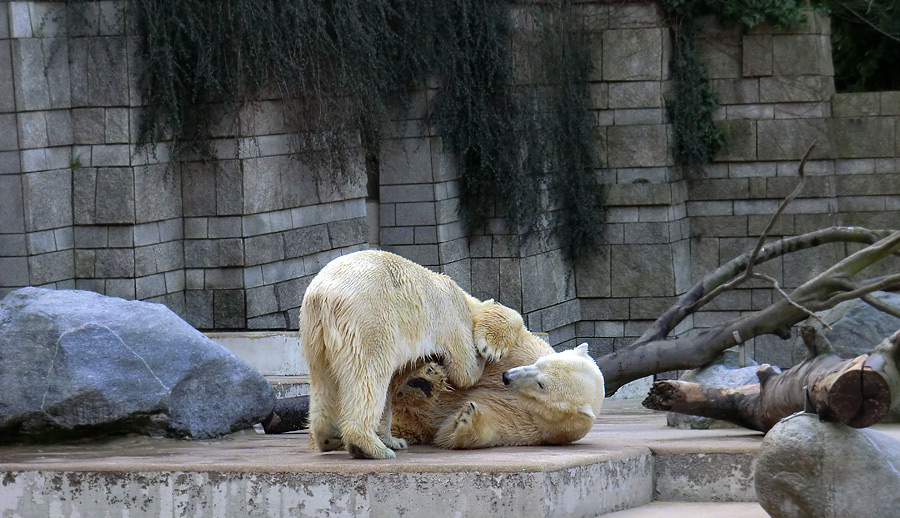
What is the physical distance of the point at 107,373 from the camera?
4504 mm

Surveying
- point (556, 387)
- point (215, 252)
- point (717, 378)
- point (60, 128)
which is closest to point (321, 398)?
point (556, 387)

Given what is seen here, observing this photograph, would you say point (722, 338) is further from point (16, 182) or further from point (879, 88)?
point (879, 88)

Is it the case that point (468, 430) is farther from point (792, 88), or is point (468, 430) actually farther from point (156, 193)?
point (792, 88)

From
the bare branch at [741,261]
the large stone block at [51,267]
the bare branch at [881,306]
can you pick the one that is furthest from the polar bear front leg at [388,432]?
the large stone block at [51,267]

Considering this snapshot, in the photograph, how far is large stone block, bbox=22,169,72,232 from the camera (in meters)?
7.09

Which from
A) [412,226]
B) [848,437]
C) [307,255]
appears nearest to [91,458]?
[848,437]

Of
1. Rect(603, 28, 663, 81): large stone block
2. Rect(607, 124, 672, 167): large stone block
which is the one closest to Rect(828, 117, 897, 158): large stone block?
Rect(607, 124, 672, 167): large stone block

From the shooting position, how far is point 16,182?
277 inches

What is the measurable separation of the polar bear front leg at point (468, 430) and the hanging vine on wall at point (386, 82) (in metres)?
4.27

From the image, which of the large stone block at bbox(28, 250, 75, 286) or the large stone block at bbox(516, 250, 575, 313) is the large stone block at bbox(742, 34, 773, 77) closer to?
the large stone block at bbox(516, 250, 575, 313)

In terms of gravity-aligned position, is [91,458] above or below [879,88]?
below

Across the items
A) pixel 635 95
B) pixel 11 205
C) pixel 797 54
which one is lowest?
pixel 11 205

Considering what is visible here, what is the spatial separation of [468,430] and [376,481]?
1.84 feet

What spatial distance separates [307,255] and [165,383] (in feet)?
13.7
